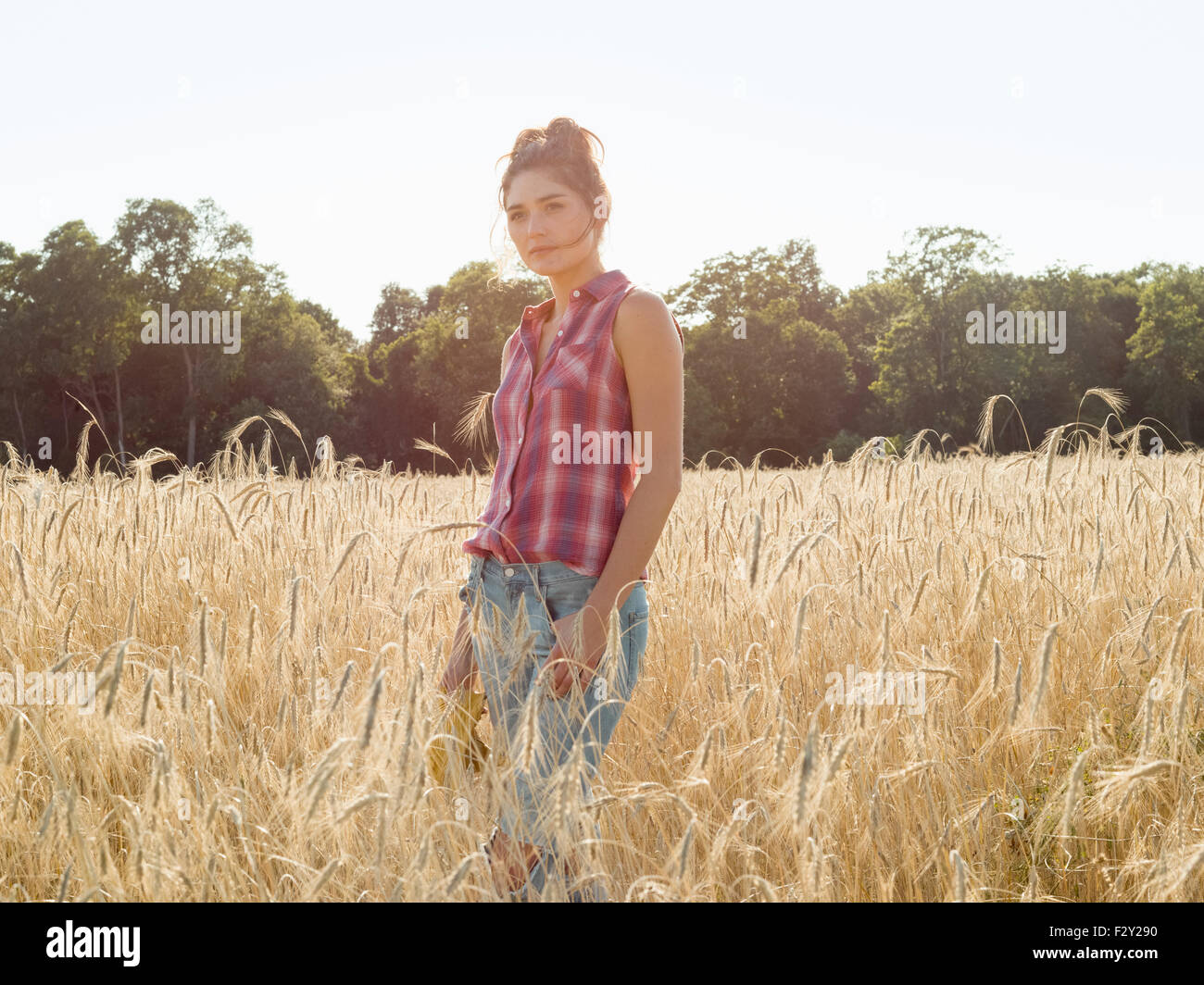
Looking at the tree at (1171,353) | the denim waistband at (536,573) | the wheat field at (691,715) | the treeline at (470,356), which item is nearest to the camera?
the wheat field at (691,715)

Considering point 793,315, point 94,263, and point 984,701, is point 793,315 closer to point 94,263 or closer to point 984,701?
point 94,263

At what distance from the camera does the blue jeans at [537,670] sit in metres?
1.77

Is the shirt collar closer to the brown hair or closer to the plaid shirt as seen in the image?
the plaid shirt

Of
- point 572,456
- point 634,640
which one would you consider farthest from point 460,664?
point 572,456

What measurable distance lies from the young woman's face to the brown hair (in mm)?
20

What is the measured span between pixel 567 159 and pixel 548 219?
16cm

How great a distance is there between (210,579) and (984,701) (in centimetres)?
297

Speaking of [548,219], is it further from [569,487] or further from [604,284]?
[569,487]

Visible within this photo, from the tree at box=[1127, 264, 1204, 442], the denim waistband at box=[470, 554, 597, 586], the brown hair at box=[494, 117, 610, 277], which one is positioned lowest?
the denim waistband at box=[470, 554, 597, 586]

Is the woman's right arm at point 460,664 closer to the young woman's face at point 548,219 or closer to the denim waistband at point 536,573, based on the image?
the denim waistband at point 536,573

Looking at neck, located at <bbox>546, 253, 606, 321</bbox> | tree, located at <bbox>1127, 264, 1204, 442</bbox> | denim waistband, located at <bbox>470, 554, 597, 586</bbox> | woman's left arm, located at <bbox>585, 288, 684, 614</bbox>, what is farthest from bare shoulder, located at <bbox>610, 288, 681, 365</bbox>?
tree, located at <bbox>1127, 264, 1204, 442</bbox>

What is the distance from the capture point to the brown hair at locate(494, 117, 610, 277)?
2230mm

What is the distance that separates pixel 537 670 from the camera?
1.77m

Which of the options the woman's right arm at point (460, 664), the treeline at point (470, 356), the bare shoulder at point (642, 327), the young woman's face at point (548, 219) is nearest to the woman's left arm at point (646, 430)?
the bare shoulder at point (642, 327)
